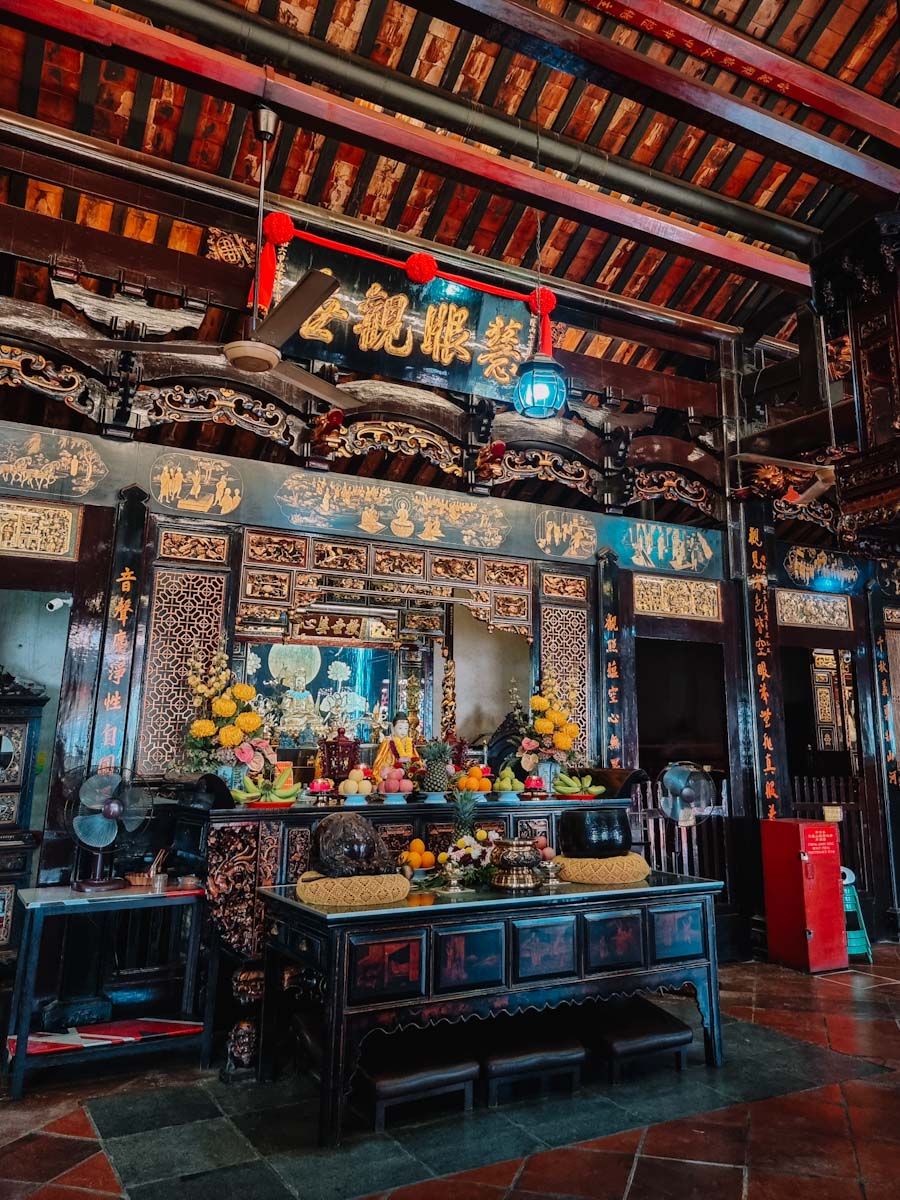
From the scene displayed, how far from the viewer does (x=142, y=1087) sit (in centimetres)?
360

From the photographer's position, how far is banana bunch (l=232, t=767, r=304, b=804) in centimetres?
448

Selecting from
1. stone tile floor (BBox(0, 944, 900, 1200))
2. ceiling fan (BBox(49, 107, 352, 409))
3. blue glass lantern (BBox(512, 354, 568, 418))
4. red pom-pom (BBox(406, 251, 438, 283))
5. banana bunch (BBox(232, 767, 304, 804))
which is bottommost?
stone tile floor (BBox(0, 944, 900, 1200))

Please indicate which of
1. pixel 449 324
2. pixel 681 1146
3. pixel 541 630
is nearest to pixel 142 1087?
pixel 681 1146

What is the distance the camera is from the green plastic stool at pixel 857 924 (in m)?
6.03

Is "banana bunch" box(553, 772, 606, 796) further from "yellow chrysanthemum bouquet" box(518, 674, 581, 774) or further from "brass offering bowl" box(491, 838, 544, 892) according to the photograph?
"brass offering bowl" box(491, 838, 544, 892)

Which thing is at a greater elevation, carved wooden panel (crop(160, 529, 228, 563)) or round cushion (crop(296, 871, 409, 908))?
carved wooden panel (crop(160, 529, 228, 563))

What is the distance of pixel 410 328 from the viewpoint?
5676 millimetres

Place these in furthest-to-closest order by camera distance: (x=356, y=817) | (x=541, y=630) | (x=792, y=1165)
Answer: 1. (x=541, y=630)
2. (x=356, y=817)
3. (x=792, y=1165)

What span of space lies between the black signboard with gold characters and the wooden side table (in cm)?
353

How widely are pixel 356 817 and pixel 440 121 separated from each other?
3.92 meters

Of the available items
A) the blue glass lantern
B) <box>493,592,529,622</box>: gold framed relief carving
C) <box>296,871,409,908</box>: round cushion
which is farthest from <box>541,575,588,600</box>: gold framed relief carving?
<box>296,871,409,908</box>: round cushion

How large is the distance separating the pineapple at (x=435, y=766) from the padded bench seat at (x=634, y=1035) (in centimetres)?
157

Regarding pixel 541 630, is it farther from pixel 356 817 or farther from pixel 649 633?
pixel 356 817

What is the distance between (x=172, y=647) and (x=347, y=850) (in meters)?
2.33
